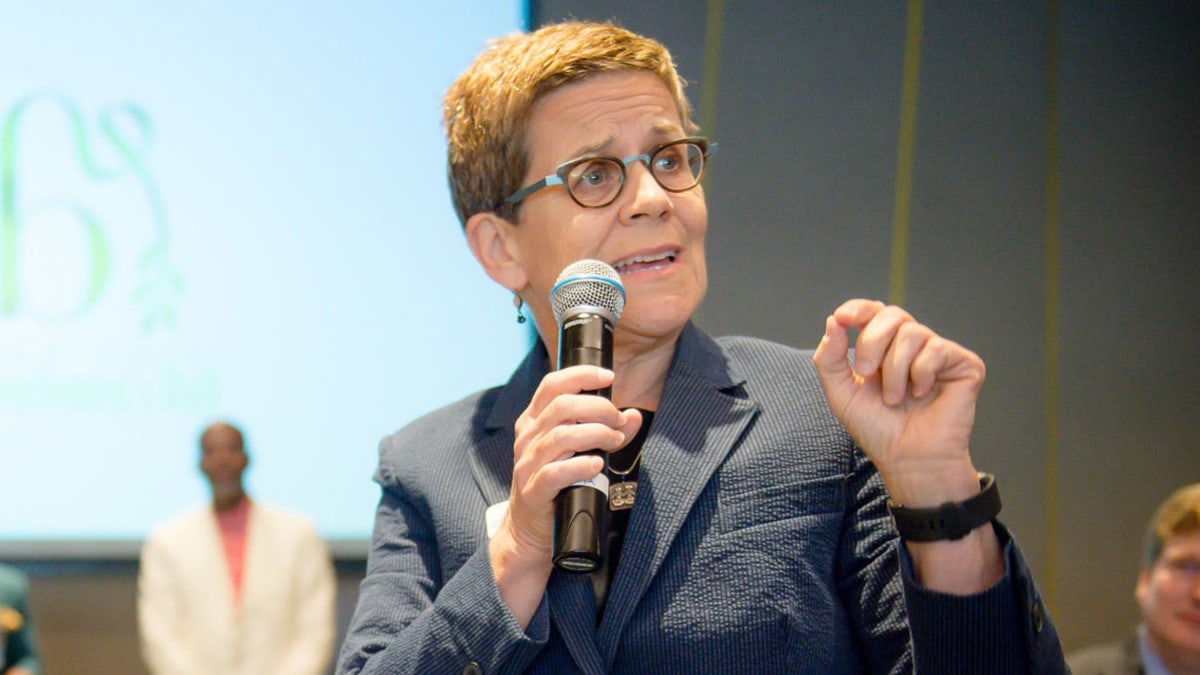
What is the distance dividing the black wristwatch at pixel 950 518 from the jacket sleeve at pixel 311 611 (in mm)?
3110

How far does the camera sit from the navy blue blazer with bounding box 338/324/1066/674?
1125 millimetres

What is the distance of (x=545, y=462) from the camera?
3.69 ft

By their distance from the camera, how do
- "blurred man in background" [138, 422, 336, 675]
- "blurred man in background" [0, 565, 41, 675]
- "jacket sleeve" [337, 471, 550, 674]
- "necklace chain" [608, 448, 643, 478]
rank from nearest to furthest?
"jacket sleeve" [337, 471, 550, 674]
"necklace chain" [608, 448, 643, 478]
"blurred man in background" [0, 565, 41, 675]
"blurred man in background" [138, 422, 336, 675]

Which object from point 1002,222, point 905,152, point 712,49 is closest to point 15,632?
point 712,49

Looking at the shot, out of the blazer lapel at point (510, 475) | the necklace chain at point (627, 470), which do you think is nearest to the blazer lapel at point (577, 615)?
the blazer lapel at point (510, 475)

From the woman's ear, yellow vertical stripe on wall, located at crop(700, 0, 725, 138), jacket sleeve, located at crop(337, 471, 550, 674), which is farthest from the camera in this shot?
yellow vertical stripe on wall, located at crop(700, 0, 725, 138)

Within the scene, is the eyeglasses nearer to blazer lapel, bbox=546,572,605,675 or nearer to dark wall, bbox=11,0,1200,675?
blazer lapel, bbox=546,572,605,675

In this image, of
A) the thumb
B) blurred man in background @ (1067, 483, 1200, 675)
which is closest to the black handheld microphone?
the thumb

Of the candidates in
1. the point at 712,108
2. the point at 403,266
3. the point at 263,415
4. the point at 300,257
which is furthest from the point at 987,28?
the point at 263,415

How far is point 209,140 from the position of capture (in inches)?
163

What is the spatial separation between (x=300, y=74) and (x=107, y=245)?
934mm

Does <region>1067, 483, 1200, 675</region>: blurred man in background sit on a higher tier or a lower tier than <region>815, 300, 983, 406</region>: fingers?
lower

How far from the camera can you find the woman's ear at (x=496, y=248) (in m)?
1.59

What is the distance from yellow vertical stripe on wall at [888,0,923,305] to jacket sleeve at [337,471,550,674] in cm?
327
